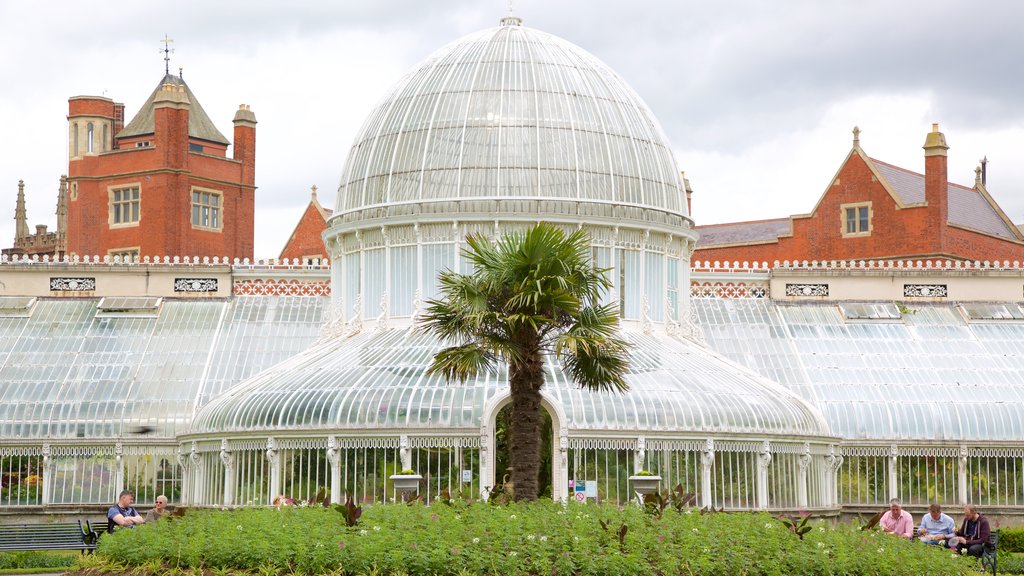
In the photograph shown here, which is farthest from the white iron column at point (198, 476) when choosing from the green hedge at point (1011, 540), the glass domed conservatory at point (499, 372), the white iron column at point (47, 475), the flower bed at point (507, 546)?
the green hedge at point (1011, 540)

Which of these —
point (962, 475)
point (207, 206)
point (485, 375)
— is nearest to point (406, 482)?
point (485, 375)

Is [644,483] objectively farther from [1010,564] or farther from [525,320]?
[525,320]

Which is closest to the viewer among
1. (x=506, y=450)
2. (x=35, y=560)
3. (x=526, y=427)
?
(x=526, y=427)

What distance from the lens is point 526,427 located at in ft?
86.1

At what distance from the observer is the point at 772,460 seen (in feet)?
116

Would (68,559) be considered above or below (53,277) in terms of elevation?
below

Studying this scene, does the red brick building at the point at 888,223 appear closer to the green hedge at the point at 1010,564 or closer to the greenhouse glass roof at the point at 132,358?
the greenhouse glass roof at the point at 132,358

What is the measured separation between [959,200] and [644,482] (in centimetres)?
4431

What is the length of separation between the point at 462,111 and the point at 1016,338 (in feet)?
51.3

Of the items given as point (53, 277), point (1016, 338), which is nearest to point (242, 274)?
point (53, 277)

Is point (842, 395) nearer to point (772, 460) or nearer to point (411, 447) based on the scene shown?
point (772, 460)

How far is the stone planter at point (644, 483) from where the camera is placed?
32.2 meters

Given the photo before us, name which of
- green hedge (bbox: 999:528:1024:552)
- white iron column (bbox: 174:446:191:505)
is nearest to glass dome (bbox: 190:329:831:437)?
white iron column (bbox: 174:446:191:505)

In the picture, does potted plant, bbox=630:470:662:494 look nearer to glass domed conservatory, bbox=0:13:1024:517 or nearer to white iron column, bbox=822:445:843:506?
glass domed conservatory, bbox=0:13:1024:517
